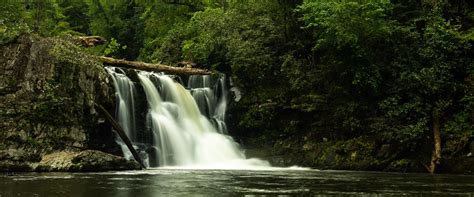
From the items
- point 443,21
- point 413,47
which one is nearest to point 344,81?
point 413,47

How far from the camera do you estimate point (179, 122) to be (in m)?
21.9

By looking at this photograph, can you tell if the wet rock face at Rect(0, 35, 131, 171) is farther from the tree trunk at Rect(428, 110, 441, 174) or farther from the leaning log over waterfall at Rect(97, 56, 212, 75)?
the tree trunk at Rect(428, 110, 441, 174)

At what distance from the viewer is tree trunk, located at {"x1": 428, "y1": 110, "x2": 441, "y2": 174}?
56.3 feet

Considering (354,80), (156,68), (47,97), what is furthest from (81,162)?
(156,68)

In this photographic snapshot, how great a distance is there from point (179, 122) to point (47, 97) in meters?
5.96

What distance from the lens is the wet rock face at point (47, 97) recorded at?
54.7 ft

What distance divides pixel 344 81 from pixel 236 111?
5.46 metres

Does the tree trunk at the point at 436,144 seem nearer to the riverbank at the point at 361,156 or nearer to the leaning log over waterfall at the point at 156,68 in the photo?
the riverbank at the point at 361,156

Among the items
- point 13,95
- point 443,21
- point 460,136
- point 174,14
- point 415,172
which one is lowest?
point 415,172

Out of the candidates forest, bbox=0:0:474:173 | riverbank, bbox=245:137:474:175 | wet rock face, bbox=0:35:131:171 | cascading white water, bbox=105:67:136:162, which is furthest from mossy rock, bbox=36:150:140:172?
riverbank, bbox=245:137:474:175

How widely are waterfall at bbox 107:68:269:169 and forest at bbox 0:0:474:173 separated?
3.11 ft

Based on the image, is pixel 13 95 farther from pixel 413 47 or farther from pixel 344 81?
pixel 413 47

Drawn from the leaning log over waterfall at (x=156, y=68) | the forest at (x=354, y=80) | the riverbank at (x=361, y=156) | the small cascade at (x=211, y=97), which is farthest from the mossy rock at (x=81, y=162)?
the leaning log over waterfall at (x=156, y=68)

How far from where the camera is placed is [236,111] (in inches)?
943
